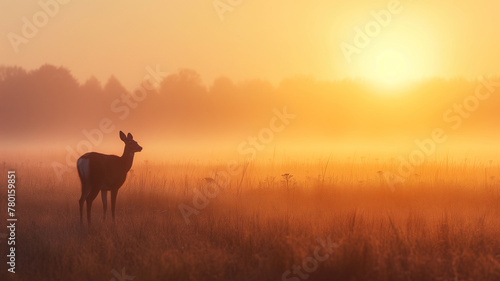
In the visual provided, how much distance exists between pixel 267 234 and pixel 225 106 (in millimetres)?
49285

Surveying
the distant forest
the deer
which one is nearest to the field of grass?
the deer

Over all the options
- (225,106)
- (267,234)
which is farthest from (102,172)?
(225,106)

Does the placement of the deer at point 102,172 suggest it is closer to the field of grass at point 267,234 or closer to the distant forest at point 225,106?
the field of grass at point 267,234

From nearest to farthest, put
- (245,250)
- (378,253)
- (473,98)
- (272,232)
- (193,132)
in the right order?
1. (378,253)
2. (245,250)
3. (272,232)
4. (473,98)
5. (193,132)

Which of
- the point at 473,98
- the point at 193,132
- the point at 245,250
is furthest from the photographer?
the point at 193,132

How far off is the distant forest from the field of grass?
122 ft

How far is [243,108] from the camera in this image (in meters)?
58.7

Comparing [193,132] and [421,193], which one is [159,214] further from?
[193,132]

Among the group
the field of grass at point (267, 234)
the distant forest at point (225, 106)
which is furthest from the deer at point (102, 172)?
the distant forest at point (225, 106)

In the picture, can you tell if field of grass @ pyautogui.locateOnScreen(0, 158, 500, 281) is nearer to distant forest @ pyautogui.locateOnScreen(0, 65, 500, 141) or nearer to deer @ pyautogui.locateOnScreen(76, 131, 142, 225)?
deer @ pyautogui.locateOnScreen(76, 131, 142, 225)

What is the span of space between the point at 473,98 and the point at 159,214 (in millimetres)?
43857

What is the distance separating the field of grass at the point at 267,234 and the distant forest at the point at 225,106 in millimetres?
37233

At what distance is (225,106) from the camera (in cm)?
5769

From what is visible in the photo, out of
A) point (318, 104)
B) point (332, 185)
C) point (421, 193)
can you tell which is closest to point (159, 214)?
point (332, 185)
